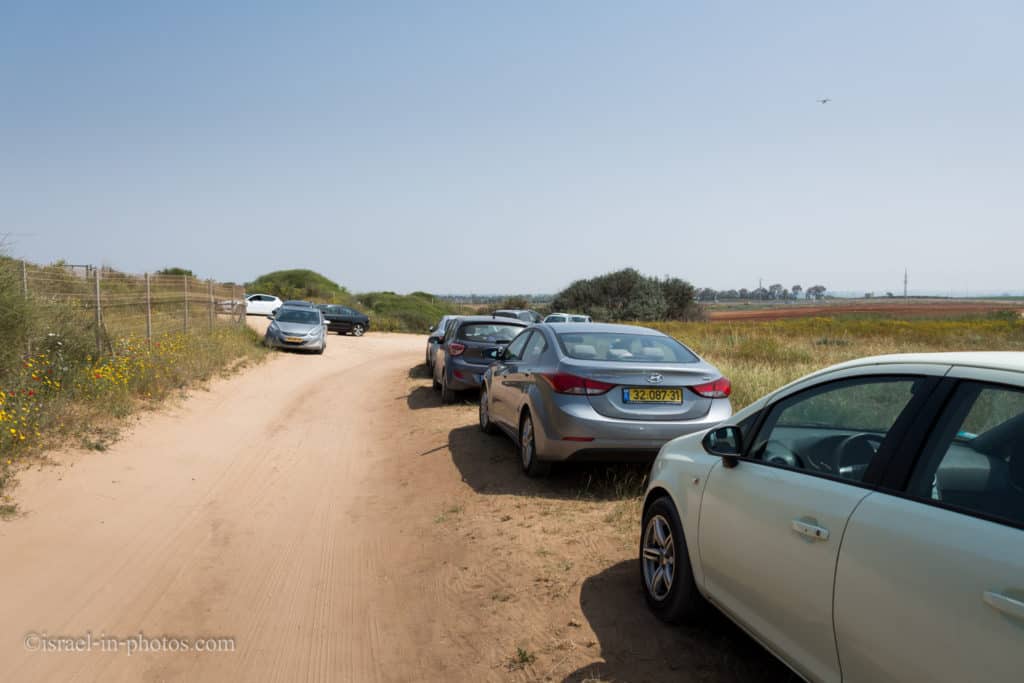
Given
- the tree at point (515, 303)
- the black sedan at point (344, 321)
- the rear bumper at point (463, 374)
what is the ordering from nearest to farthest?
the rear bumper at point (463, 374), the black sedan at point (344, 321), the tree at point (515, 303)

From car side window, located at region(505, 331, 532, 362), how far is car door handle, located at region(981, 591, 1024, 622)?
693 cm

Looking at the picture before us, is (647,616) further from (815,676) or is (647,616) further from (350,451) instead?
(350,451)

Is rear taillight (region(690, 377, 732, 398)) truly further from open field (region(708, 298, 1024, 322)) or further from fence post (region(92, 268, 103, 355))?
open field (region(708, 298, 1024, 322))

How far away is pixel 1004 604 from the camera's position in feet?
6.96

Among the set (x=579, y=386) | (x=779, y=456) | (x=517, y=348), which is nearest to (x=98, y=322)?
(x=517, y=348)

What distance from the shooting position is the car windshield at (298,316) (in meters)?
26.3

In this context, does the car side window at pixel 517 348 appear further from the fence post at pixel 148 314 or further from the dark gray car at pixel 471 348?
the fence post at pixel 148 314

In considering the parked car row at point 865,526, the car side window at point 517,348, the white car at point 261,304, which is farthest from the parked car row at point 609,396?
the white car at point 261,304

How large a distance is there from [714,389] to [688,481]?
321 cm

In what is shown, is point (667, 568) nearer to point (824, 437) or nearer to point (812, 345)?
point (824, 437)

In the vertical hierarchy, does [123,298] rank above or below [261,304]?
above

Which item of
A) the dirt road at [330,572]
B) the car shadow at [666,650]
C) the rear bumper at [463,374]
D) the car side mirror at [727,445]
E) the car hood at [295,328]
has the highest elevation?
the car side mirror at [727,445]

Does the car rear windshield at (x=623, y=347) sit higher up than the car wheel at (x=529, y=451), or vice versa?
the car rear windshield at (x=623, y=347)

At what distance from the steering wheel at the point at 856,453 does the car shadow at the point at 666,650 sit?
50.6 inches
